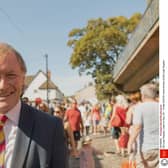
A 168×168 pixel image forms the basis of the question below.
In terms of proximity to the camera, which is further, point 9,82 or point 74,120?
point 74,120

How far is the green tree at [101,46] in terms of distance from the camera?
163 ft

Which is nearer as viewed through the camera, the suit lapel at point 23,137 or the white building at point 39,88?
the suit lapel at point 23,137

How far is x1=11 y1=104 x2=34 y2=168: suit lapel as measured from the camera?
5.68 ft

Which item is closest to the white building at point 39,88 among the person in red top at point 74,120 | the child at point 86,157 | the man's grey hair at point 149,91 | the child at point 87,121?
the child at point 87,121

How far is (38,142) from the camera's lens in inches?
70.4

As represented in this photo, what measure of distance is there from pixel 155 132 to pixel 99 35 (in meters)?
46.8

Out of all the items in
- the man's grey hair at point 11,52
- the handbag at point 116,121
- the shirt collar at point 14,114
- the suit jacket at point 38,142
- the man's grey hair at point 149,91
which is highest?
the man's grey hair at point 11,52

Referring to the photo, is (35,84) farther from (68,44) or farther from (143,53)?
(143,53)

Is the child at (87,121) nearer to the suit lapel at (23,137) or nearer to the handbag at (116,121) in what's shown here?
the handbag at (116,121)

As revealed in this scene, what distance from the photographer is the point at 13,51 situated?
1.83 metres

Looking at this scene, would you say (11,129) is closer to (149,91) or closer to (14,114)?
(14,114)

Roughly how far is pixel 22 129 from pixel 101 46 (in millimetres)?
50154

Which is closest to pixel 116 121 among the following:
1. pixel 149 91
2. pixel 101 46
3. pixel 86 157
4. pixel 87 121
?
pixel 86 157

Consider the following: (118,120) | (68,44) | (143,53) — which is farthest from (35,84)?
(118,120)
